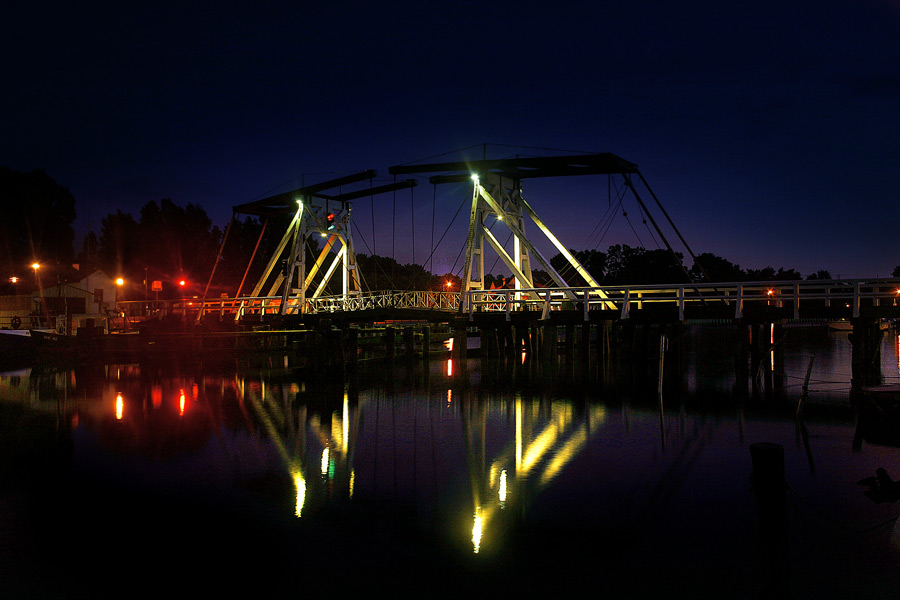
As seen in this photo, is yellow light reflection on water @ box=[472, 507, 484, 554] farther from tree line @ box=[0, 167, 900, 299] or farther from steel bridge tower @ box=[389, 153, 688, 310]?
tree line @ box=[0, 167, 900, 299]

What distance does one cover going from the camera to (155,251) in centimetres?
7062

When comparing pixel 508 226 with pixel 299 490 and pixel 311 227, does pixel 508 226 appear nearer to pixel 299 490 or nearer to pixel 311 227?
pixel 311 227

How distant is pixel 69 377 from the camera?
85.7ft

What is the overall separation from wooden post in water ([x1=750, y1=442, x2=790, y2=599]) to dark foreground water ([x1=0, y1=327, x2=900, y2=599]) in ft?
0.32

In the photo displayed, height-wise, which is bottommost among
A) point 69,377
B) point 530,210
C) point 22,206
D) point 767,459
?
point 69,377

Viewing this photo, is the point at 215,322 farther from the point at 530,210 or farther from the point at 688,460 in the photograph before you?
the point at 688,460

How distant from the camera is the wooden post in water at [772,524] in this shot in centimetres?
590

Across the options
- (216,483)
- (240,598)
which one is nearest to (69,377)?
(216,483)

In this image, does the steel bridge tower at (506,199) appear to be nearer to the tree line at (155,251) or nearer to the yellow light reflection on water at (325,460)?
the yellow light reflection on water at (325,460)

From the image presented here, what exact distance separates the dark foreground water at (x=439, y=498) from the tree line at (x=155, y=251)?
3773 centimetres

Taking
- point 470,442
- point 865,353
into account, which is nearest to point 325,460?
point 470,442

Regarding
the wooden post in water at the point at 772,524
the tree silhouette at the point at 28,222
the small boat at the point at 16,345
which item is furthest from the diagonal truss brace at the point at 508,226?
the tree silhouette at the point at 28,222

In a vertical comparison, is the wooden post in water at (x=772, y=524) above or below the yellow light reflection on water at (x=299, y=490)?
above

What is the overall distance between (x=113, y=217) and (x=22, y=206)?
57.9 feet
